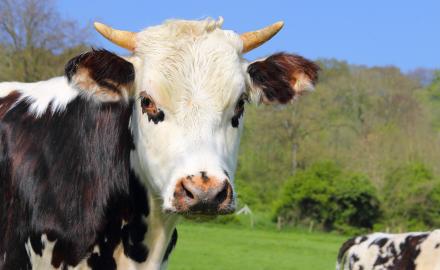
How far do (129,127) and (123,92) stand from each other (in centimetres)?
22

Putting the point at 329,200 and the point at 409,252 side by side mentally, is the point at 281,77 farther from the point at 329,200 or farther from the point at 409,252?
the point at 329,200

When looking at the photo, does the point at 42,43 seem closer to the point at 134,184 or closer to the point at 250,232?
the point at 250,232

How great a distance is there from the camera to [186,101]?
150 inches

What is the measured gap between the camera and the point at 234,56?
4.10m

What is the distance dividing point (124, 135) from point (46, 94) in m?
0.60

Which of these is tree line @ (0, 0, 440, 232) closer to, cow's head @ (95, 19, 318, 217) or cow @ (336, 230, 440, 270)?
cow @ (336, 230, 440, 270)

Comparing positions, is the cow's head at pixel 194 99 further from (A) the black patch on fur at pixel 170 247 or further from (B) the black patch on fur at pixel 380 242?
(B) the black patch on fur at pixel 380 242

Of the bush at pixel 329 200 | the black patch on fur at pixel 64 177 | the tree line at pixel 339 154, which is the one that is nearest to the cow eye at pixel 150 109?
the black patch on fur at pixel 64 177

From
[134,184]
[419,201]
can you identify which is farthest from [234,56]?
[419,201]

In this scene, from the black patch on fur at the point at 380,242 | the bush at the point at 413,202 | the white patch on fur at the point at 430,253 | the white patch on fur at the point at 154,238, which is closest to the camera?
the white patch on fur at the point at 154,238

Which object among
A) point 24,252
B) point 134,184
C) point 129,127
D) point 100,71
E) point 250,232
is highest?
point 100,71

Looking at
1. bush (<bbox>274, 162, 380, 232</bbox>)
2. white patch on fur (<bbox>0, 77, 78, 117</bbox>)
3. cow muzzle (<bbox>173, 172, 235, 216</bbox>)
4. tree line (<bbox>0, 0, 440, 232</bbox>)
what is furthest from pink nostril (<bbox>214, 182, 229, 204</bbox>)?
bush (<bbox>274, 162, 380, 232</bbox>)

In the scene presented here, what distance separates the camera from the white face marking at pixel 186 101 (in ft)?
12.1

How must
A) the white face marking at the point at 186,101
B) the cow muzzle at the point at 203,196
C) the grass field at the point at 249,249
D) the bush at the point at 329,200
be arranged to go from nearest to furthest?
1. the cow muzzle at the point at 203,196
2. the white face marking at the point at 186,101
3. the grass field at the point at 249,249
4. the bush at the point at 329,200
